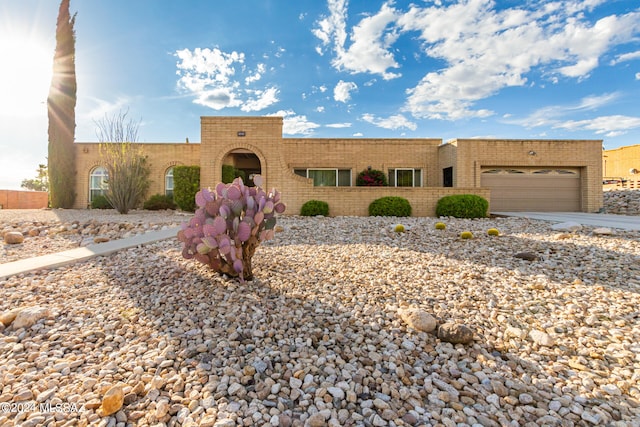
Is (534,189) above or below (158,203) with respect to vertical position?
above

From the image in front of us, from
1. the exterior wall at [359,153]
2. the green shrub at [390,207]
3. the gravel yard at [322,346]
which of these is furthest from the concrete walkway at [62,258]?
the exterior wall at [359,153]

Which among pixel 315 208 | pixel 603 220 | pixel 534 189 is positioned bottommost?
pixel 603 220

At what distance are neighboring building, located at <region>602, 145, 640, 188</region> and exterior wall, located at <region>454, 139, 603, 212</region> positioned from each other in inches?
396

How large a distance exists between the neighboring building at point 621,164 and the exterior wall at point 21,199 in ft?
124

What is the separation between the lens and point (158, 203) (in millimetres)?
12773

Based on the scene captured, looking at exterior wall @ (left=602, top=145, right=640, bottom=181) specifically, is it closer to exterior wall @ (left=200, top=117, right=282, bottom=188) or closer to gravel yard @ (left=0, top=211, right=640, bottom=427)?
exterior wall @ (left=200, top=117, right=282, bottom=188)

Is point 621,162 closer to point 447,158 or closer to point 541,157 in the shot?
point 541,157

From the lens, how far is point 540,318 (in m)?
2.52

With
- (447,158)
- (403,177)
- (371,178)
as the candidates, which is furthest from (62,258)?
(447,158)

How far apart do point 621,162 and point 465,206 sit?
2288 cm

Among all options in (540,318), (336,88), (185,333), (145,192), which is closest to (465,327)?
(540,318)

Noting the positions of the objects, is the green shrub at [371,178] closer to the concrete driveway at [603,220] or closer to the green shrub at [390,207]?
the green shrub at [390,207]

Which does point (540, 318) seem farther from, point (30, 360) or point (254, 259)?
point (30, 360)

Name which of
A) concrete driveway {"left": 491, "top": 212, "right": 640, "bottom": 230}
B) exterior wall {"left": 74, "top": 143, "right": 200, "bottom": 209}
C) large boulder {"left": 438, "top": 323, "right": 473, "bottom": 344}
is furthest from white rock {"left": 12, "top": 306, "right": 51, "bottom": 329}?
exterior wall {"left": 74, "top": 143, "right": 200, "bottom": 209}
